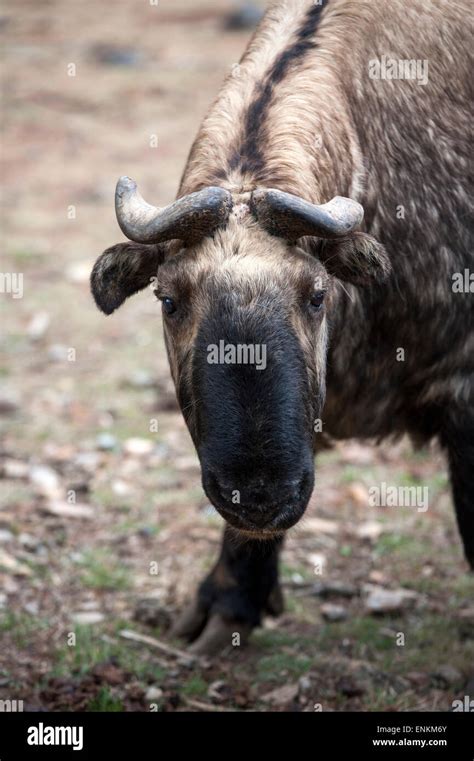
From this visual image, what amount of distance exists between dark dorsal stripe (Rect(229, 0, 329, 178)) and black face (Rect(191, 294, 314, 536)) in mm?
695

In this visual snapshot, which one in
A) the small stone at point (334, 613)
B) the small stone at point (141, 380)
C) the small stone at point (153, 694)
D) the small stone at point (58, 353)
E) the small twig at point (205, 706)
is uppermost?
the small stone at point (58, 353)

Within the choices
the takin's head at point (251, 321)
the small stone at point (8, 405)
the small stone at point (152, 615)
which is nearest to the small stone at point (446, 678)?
the small stone at point (152, 615)

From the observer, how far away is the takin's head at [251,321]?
384 cm

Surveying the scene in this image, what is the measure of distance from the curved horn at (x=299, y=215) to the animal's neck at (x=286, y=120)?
0.21 metres

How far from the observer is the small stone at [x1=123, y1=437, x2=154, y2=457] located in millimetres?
7730

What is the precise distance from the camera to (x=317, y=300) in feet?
14.0

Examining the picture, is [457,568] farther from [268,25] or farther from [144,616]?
[268,25]

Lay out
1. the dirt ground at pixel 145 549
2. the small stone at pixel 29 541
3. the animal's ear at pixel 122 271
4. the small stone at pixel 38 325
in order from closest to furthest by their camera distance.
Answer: the animal's ear at pixel 122 271
the dirt ground at pixel 145 549
the small stone at pixel 29 541
the small stone at pixel 38 325

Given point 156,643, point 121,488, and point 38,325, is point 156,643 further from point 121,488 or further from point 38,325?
point 38,325

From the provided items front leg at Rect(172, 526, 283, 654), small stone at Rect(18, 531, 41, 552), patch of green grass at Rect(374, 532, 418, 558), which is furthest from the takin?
small stone at Rect(18, 531, 41, 552)

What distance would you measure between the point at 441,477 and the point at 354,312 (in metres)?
2.89

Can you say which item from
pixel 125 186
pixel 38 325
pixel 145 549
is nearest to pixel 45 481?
pixel 145 549

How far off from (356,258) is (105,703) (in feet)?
7.53

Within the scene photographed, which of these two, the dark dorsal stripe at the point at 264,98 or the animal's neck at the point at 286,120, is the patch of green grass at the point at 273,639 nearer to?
the animal's neck at the point at 286,120
